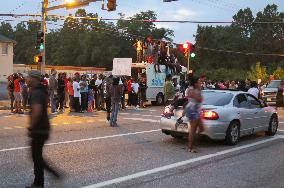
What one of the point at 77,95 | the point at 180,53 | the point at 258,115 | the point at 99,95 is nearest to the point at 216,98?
the point at 258,115

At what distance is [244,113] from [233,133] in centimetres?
79

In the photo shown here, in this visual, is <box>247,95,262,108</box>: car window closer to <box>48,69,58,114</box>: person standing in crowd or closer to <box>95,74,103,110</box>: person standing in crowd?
<box>48,69,58,114</box>: person standing in crowd

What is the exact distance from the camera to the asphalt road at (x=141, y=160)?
800 cm

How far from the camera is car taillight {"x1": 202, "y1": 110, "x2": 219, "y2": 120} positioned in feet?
38.5

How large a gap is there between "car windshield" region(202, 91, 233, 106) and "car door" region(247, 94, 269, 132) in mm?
948

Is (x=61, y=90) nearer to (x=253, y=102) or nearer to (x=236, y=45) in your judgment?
(x=253, y=102)

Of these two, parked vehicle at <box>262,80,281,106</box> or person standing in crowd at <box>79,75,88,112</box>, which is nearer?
person standing in crowd at <box>79,75,88,112</box>

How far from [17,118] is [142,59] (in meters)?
13.9

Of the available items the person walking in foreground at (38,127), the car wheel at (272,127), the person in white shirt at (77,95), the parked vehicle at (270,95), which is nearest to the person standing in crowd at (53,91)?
the person in white shirt at (77,95)

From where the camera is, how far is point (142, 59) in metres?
31.1

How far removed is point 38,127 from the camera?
275 inches

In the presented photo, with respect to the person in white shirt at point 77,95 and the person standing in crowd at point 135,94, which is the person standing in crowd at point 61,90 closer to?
the person in white shirt at point 77,95

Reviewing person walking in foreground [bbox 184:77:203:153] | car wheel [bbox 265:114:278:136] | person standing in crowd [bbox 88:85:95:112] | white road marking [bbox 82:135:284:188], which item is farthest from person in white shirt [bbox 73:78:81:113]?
person walking in foreground [bbox 184:77:203:153]

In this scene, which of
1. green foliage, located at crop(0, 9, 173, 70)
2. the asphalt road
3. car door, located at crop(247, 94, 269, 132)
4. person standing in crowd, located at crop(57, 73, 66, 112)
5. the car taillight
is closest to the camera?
the asphalt road
